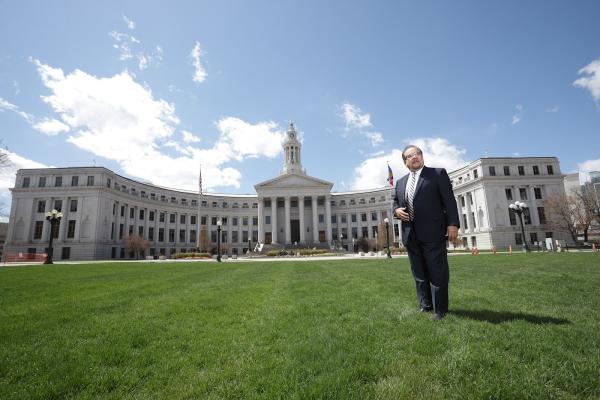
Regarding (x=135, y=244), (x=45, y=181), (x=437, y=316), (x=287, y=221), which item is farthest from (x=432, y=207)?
(x=45, y=181)

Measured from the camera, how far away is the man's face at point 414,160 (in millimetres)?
5695

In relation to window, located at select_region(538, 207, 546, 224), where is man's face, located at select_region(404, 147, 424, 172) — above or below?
below

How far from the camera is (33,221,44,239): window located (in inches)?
2407

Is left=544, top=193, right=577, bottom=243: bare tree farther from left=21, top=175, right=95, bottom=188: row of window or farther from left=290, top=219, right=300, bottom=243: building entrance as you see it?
left=21, top=175, right=95, bottom=188: row of window

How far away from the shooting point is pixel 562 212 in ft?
178

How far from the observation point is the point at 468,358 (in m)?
3.13

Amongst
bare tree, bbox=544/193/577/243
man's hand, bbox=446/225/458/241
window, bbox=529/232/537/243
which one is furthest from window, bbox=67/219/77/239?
bare tree, bbox=544/193/577/243

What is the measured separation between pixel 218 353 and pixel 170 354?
579 millimetres

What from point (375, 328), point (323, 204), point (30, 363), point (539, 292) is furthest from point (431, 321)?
point (323, 204)

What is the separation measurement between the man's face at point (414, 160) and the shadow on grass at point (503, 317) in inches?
104

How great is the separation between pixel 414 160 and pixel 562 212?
216 feet

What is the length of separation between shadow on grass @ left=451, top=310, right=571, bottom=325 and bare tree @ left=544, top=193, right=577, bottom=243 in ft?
211

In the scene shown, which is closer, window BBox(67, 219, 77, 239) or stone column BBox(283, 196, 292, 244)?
window BBox(67, 219, 77, 239)

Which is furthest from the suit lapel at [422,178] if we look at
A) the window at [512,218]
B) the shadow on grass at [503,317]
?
the window at [512,218]
